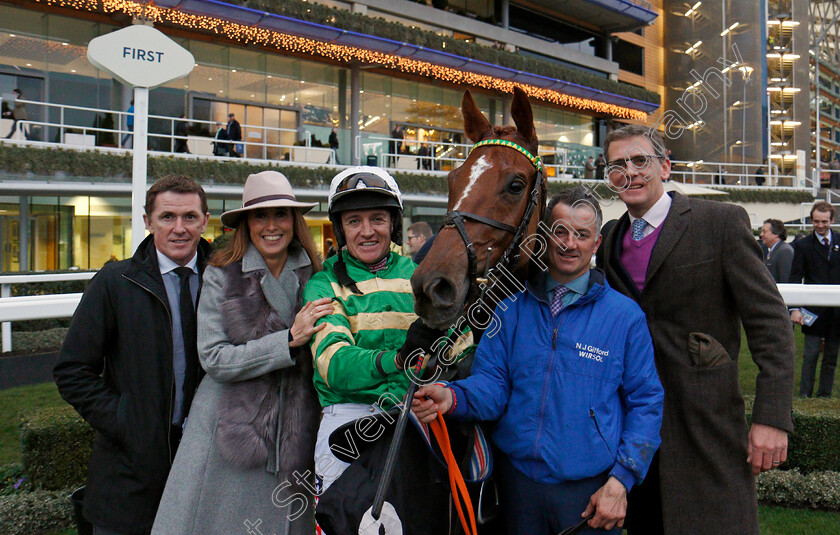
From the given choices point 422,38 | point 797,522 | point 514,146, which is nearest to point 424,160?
point 422,38

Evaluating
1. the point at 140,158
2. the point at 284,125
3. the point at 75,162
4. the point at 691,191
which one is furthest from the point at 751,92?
the point at 140,158

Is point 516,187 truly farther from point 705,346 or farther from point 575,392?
point 705,346

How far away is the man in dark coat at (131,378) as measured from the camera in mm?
2104

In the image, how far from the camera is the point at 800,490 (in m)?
3.74

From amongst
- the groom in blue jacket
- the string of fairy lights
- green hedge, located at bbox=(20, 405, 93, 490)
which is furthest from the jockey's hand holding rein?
the string of fairy lights

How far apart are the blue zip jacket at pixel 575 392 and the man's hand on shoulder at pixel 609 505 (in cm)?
3

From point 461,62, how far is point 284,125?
733cm

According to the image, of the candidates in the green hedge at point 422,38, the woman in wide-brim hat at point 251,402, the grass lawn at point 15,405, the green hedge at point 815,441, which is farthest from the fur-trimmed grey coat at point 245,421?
the green hedge at point 422,38

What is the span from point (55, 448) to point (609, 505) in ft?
10.5

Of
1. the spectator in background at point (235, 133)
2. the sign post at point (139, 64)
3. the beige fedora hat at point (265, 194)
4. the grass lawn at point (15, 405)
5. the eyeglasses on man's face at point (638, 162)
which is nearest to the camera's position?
the eyeglasses on man's face at point (638, 162)

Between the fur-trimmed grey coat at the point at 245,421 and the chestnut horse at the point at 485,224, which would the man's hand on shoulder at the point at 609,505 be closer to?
the chestnut horse at the point at 485,224

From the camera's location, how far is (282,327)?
7.20ft

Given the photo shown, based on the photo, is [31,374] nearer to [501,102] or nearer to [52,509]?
[52,509]

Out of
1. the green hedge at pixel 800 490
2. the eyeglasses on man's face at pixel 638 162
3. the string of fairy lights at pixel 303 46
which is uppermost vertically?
the string of fairy lights at pixel 303 46
